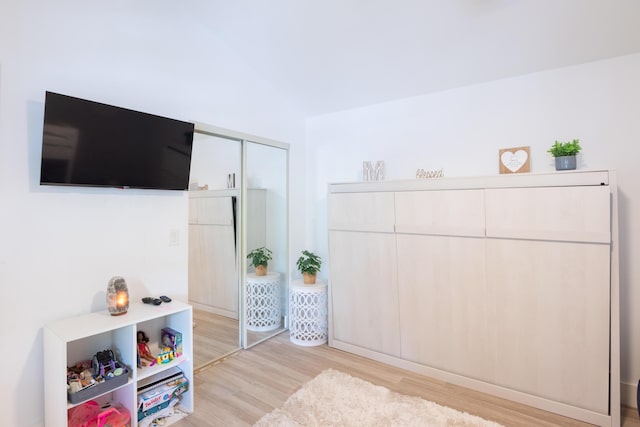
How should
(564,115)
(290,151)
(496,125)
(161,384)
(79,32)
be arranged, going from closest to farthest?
(79,32)
(161,384)
(564,115)
(496,125)
(290,151)

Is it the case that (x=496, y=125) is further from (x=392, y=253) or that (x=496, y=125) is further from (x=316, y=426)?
(x=316, y=426)

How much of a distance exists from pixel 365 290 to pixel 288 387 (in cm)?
105

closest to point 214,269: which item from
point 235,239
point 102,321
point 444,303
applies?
point 235,239

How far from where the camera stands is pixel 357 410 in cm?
221

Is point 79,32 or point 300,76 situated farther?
point 300,76

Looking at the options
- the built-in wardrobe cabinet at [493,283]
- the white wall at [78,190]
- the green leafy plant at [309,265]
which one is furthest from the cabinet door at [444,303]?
the white wall at [78,190]

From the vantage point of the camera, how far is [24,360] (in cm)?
182

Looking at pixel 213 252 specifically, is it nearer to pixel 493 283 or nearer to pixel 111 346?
pixel 111 346

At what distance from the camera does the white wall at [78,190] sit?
1.79 m

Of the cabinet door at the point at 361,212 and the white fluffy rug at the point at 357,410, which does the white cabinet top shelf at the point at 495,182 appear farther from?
the white fluffy rug at the point at 357,410

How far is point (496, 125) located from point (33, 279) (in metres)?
3.48

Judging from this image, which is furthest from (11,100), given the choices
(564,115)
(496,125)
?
(564,115)

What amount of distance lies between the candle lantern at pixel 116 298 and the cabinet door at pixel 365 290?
1793 mm

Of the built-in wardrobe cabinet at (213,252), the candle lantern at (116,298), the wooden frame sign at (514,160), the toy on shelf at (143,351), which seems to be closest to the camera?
the candle lantern at (116,298)
